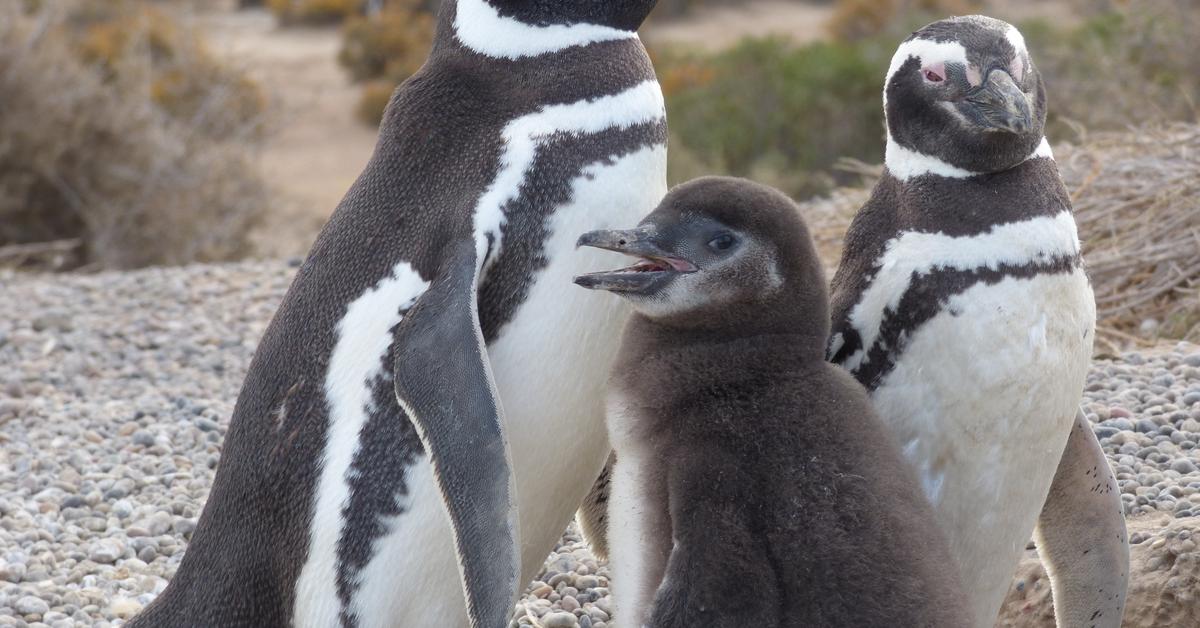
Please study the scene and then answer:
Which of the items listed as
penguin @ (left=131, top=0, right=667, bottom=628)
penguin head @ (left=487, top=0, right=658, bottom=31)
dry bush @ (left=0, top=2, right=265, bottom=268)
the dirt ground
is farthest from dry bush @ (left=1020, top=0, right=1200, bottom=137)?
penguin @ (left=131, top=0, right=667, bottom=628)

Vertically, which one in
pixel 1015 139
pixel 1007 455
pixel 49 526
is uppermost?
pixel 1015 139

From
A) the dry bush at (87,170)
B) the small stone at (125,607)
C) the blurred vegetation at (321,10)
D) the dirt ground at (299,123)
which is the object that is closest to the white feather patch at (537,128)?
the small stone at (125,607)

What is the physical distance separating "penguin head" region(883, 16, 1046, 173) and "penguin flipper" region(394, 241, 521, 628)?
33.6 inches

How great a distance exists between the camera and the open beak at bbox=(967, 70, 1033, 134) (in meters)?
2.46

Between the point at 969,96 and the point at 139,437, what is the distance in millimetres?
3167

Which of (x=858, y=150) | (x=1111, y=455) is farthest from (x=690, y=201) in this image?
(x=858, y=150)

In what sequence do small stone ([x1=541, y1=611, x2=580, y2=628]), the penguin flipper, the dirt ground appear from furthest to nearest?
1. the dirt ground
2. small stone ([x1=541, y1=611, x2=580, y2=628])
3. the penguin flipper

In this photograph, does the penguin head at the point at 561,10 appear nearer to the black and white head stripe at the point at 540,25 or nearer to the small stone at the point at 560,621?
the black and white head stripe at the point at 540,25

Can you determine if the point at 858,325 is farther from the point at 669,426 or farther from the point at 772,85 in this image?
the point at 772,85

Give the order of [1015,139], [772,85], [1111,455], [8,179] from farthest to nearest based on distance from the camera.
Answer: [772,85] < [8,179] < [1111,455] < [1015,139]

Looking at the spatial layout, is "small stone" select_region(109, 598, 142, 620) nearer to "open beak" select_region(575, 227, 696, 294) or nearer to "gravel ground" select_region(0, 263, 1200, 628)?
"gravel ground" select_region(0, 263, 1200, 628)

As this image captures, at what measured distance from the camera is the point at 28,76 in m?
8.59

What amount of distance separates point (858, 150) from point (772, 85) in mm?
1314

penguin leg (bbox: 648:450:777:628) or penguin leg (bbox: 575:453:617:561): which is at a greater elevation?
penguin leg (bbox: 648:450:777:628)
